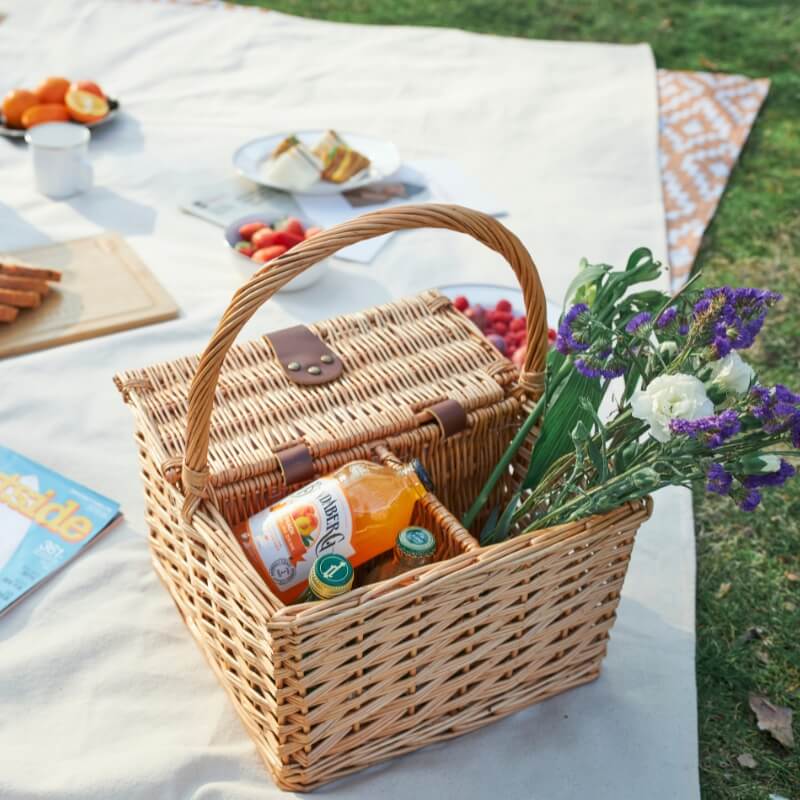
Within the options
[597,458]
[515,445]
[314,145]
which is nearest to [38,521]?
[515,445]

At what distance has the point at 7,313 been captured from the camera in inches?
60.6

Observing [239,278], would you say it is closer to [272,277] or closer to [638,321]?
[272,277]

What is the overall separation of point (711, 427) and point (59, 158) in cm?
152

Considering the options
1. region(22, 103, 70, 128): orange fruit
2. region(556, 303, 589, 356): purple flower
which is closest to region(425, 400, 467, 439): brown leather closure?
region(556, 303, 589, 356): purple flower

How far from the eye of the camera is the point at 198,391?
89cm

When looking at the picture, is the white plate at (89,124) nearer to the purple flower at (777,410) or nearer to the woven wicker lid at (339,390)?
the woven wicker lid at (339,390)

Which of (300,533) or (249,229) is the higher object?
(300,533)

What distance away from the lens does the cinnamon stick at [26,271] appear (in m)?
1.57

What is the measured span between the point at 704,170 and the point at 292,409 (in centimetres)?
156

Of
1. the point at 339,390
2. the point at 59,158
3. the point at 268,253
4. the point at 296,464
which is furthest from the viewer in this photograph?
the point at 59,158

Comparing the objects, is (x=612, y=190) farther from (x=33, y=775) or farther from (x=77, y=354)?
(x=33, y=775)

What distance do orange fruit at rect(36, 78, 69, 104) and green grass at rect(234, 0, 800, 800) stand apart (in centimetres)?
115

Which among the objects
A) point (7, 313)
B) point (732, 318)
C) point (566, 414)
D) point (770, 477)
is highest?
point (732, 318)

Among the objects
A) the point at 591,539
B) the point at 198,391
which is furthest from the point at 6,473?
the point at 591,539
